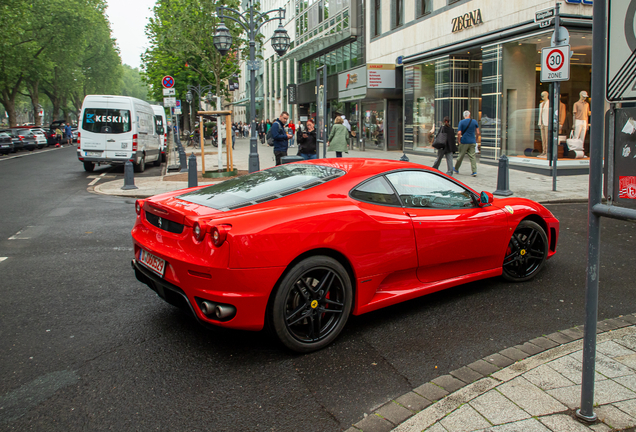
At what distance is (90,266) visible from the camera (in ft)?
19.6

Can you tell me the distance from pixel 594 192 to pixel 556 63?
9.30 m

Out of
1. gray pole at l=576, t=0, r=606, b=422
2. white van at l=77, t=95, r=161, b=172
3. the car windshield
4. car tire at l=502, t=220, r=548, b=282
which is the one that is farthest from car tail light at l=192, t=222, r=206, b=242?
white van at l=77, t=95, r=161, b=172

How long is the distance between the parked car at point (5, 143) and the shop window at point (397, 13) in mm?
23474

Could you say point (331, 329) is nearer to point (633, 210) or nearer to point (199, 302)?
point (199, 302)

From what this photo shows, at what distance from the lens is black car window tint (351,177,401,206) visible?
411 centimetres

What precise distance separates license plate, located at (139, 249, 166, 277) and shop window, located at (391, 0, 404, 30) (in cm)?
2305

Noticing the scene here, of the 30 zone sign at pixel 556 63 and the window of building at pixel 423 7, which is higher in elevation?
the window of building at pixel 423 7

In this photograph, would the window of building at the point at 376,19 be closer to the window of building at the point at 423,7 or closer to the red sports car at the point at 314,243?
the window of building at the point at 423,7

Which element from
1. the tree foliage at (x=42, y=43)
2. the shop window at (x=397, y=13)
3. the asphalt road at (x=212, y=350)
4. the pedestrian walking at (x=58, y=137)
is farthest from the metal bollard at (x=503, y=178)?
the pedestrian walking at (x=58, y=137)

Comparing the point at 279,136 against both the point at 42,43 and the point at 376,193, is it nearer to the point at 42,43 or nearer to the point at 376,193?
the point at 376,193

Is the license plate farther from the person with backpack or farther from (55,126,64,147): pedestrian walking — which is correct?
(55,126,64,147): pedestrian walking

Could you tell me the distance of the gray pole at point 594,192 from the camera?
7.83 feet

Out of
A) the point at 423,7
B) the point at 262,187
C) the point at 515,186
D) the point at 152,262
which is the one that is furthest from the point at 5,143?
the point at 262,187

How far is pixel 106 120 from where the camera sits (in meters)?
17.8
